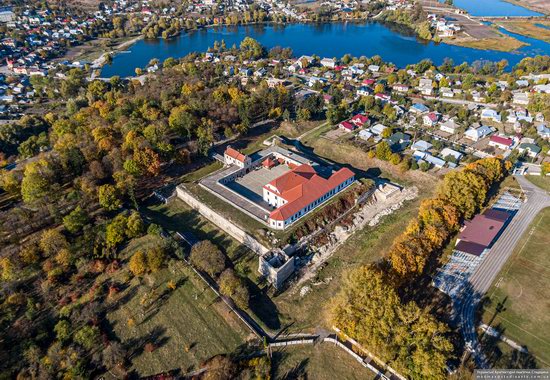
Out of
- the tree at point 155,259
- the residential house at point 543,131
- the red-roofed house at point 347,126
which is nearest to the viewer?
the tree at point 155,259

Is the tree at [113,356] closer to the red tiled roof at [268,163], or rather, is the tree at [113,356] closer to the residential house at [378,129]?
the red tiled roof at [268,163]

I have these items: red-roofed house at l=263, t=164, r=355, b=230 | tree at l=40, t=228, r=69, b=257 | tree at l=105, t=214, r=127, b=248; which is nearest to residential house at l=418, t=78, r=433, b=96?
red-roofed house at l=263, t=164, r=355, b=230

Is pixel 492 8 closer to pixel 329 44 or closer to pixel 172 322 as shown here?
pixel 329 44

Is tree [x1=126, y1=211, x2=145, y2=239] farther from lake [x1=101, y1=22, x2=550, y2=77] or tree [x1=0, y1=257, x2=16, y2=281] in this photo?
lake [x1=101, y1=22, x2=550, y2=77]

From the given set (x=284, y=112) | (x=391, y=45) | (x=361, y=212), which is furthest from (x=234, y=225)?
(x=391, y=45)

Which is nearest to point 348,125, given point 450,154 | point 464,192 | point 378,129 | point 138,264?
point 378,129

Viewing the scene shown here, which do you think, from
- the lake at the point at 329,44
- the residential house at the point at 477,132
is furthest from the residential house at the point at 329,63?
the residential house at the point at 477,132

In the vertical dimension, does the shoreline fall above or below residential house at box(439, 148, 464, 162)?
above
